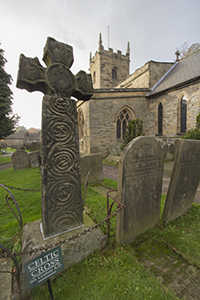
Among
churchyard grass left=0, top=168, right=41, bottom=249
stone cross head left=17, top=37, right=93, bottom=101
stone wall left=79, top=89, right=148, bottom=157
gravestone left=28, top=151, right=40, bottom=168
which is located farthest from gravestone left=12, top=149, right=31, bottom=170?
stone cross head left=17, top=37, right=93, bottom=101

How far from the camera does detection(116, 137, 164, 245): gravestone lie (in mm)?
2021

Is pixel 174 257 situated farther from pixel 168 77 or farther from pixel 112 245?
pixel 168 77

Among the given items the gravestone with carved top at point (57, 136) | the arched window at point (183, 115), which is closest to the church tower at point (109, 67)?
the arched window at point (183, 115)

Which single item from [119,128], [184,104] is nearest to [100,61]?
[119,128]

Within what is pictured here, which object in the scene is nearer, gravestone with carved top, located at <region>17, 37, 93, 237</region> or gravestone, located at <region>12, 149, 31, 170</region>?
gravestone with carved top, located at <region>17, 37, 93, 237</region>

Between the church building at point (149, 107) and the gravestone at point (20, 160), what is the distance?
4.92 m

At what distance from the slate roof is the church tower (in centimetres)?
997

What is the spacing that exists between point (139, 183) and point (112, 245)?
1084mm

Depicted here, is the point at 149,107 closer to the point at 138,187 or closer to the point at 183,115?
the point at 183,115

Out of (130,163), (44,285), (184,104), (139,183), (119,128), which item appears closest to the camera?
(44,285)

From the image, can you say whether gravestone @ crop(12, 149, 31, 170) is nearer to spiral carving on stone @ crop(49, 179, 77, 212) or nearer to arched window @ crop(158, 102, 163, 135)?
spiral carving on stone @ crop(49, 179, 77, 212)

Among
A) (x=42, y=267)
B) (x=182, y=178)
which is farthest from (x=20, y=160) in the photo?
(x=182, y=178)

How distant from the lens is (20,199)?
3893 mm

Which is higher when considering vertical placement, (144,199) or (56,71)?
(56,71)
